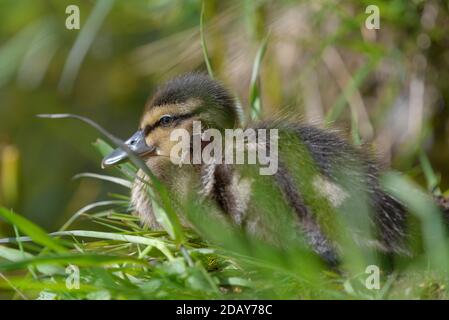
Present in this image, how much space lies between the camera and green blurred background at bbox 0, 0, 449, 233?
11.1ft

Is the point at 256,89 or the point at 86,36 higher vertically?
the point at 86,36

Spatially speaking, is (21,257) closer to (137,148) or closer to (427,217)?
(137,148)

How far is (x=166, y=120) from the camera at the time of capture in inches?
96.8

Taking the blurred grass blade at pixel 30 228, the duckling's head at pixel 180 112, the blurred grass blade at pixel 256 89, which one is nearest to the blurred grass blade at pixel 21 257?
the blurred grass blade at pixel 30 228

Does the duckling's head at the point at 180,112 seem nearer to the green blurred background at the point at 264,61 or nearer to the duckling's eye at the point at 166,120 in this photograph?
the duckling's eye at the point at 166,120

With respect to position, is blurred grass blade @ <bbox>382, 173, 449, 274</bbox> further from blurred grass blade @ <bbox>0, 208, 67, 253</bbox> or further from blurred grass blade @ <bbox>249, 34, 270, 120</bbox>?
blurred grass blade @ <bbox>0, 208, 67, 253</bbox>

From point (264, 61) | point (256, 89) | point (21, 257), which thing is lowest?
point (21, 257)

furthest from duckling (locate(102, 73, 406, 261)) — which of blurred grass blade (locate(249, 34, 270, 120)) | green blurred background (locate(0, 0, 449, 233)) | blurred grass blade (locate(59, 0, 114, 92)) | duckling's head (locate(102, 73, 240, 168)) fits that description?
blurred grass blade (locate(59, 0, 114, 92))

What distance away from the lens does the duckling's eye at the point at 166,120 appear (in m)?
2.45

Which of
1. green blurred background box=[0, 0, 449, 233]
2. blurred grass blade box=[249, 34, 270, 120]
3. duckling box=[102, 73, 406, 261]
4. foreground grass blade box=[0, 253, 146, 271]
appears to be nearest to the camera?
foreground grass blade box=[0, 253, 146, 271]

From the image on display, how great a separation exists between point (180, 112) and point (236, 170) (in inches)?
15.2

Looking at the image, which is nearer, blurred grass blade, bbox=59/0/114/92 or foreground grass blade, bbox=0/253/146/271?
foreground grass blade, bbox=0/253/146/271

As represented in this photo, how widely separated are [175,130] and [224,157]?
1.00ft

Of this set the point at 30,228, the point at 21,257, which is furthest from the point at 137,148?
the point at 30,228
